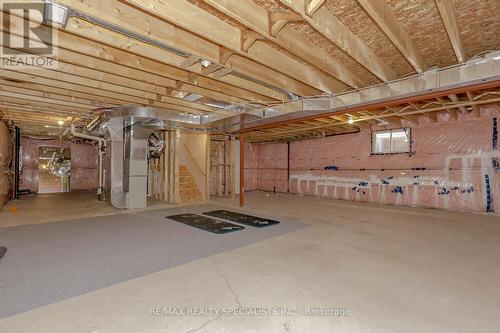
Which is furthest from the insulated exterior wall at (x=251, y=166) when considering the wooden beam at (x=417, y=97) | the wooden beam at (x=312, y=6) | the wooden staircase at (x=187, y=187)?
the wooden beam at (x=312, y=6)

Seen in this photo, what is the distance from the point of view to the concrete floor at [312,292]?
156cm

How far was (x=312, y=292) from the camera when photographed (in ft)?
6.40

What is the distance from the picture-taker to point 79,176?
32.2 feet

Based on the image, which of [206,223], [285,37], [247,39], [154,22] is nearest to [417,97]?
[285,37]

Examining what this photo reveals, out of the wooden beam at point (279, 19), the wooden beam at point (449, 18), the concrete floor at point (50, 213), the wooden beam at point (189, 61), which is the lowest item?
the concrete floor at point (50, 213)

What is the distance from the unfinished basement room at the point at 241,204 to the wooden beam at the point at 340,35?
0.7 inches

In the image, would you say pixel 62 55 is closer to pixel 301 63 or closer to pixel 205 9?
pixel 205 9

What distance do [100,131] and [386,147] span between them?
774cm

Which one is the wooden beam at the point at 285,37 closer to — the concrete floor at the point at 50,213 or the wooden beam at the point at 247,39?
the wooden beam at the point at 247,39

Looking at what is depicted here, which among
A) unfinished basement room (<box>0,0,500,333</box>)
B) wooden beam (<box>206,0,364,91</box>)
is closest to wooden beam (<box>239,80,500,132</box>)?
unfinished basement room (<box>0,0,500,333</box>)

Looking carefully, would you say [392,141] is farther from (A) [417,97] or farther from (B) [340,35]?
(B) [340,35]

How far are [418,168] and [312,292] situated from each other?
5852 mm

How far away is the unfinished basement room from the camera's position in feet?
5.78

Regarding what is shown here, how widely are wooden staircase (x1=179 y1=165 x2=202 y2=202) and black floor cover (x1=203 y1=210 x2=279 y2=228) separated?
1.64 m
